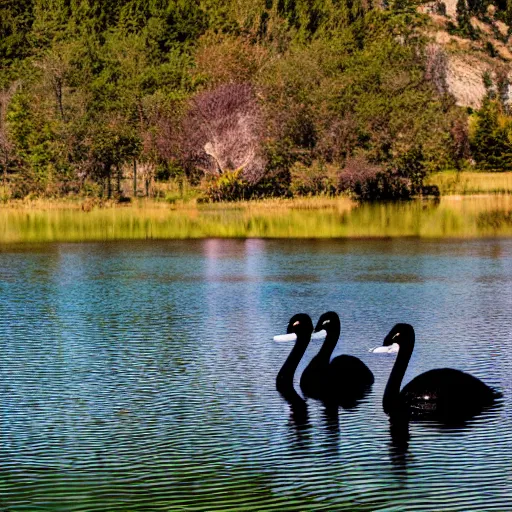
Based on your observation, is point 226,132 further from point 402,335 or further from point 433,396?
point 433,396

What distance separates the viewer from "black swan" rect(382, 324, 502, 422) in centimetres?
1484

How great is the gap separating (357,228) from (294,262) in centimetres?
1469

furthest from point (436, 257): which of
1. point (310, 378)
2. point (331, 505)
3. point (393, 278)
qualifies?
point (331, 505)

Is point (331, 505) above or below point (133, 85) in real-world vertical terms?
below

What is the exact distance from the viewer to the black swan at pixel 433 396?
48.7 ft

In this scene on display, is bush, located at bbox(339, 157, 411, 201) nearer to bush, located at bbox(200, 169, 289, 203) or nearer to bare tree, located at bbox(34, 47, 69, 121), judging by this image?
bush, located at bbox(200, 169, 289, 203)

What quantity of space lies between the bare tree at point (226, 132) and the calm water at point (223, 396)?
43.3 m

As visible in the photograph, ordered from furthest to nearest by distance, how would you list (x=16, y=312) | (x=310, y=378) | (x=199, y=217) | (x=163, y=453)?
(x=199, y=217)
(x=16, y=312)
(x=310, y=378)
(x=163, y=453)

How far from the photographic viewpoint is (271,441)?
45.2 feet

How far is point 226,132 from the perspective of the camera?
78.2m

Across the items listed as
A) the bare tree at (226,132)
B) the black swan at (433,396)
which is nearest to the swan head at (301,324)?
the black swan at (433,396)

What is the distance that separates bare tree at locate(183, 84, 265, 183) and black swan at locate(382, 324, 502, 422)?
201ft

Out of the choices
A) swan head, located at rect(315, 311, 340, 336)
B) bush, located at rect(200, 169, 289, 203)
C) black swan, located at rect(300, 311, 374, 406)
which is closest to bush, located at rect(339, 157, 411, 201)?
bush, located at rect(200, 169, 289, 203)

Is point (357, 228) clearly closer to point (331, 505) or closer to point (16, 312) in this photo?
point (16, 312)
